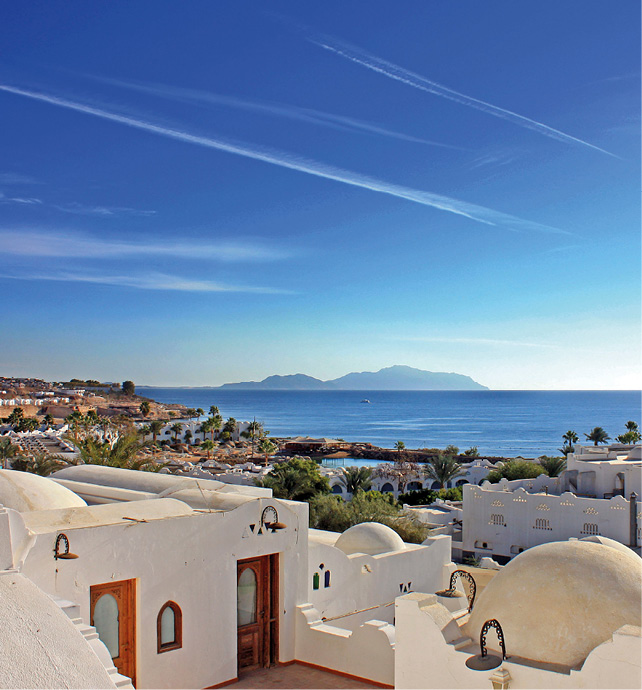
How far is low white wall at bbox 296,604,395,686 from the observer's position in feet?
33.3

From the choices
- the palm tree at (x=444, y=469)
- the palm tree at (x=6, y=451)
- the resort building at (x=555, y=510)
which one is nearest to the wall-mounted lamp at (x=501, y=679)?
the resort building at (x=555, y=510)

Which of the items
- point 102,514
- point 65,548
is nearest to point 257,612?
point 102,514

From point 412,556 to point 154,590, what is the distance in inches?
318

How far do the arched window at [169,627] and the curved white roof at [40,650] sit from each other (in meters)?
5.24

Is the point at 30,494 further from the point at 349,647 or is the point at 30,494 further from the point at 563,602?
the point at 563,602

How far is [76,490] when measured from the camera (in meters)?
12.7

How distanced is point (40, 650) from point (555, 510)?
80.2 ft

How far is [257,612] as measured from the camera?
1085 cm

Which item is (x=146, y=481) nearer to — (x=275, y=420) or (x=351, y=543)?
(x=351, y=543)

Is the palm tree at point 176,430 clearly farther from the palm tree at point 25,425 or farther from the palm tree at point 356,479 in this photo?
the palm tree at point 356,479

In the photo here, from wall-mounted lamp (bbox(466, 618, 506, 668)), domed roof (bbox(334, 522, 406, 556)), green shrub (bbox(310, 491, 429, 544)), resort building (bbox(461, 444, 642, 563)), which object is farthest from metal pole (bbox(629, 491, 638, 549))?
wall-mounted lamp (bbox(466, 618, 506, 668))

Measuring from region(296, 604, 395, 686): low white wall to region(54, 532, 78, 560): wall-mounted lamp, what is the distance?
4.38 m

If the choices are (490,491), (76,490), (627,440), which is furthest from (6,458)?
(627,440)

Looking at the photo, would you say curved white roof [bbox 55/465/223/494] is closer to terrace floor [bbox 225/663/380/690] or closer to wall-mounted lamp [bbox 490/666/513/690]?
terrace floor [bbox 225/663/380/690]
